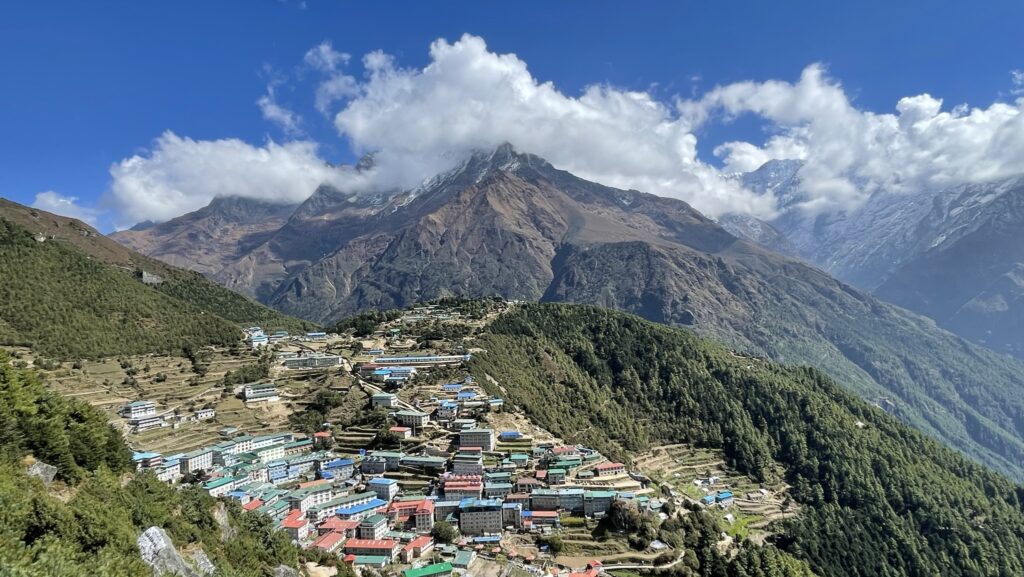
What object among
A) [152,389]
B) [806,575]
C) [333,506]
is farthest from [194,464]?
[806,575]

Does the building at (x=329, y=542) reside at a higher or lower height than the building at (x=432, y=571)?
higher

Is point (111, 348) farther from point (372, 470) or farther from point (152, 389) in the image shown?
point (372, 470)

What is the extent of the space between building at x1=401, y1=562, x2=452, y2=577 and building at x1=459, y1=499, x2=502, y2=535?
36.5 ft

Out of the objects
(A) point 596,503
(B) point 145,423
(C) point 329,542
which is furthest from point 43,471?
(B) point 145,423

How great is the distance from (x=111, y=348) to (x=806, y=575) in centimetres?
11331

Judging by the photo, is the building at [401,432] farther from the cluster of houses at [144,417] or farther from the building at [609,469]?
the cluster of houses at [144,417]

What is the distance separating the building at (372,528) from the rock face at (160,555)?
32613 millimetres

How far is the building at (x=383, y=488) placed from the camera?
68375mm

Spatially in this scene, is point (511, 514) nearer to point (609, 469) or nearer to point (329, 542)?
point (609, 469)

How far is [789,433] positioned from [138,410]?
112135mm

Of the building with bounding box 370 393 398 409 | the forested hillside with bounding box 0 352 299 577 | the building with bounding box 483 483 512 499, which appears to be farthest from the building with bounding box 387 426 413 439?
the forested hillside with bounding box 0 352 299 577

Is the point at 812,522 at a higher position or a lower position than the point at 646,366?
lower

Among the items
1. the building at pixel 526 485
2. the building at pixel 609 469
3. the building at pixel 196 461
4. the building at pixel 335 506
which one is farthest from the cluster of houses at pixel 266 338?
the building at pixel 609 469

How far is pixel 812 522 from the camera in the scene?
284 ft
